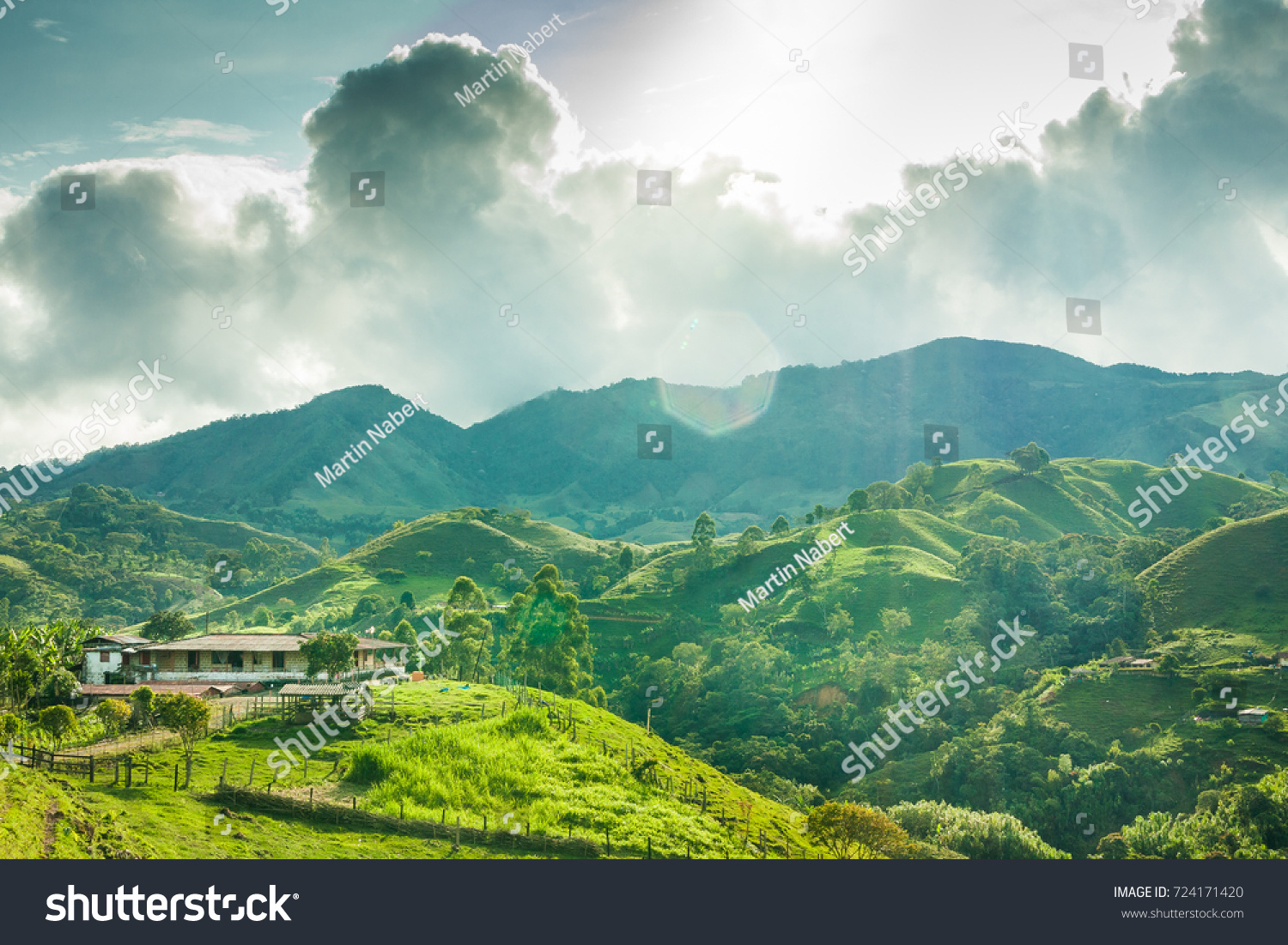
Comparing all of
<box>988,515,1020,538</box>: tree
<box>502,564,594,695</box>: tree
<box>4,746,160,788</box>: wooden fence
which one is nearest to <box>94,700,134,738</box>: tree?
<box>4,746,160,788</box>: wooden fence

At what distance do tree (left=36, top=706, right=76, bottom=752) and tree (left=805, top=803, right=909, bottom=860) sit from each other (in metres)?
38.4

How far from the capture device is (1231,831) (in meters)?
54.5

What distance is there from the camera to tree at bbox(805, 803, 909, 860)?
159 feet

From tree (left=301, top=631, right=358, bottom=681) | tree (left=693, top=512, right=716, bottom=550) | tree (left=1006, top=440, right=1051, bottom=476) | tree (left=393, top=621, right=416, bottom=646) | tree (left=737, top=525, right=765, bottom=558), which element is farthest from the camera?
tree (left=1006, top=440, right=1051, bottom=476)

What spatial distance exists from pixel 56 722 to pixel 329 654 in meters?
17.5

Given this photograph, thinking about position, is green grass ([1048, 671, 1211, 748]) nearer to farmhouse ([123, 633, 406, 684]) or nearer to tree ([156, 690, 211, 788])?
farmhouse ([123, 633, 406, 684])

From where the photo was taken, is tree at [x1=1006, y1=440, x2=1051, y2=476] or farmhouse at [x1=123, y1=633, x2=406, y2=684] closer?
farmhouse at [x1=123, y1=633, x2=406, y2=684]

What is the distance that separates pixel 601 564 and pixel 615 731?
125 m

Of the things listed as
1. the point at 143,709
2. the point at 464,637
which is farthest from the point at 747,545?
the point at 143,709

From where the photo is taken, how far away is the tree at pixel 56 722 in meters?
42.6

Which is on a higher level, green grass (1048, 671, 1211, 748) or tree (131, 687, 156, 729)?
tree (131, 687, 156, 729)

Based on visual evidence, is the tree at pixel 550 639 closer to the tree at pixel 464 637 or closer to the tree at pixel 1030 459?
the tree at pixel 464 637

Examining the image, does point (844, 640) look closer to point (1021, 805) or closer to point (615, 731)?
point (1021, 805)
